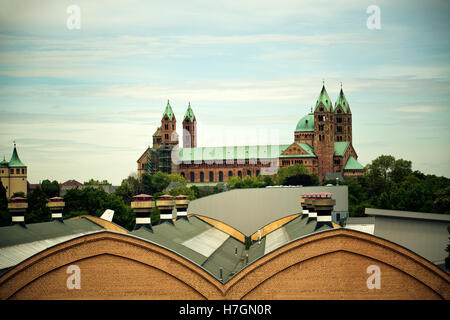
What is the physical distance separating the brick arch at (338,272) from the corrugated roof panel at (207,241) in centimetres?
1303

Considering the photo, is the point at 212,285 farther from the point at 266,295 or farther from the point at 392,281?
the point at 392,281

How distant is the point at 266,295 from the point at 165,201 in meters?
29.1

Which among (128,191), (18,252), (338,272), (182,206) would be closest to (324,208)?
(338,272)

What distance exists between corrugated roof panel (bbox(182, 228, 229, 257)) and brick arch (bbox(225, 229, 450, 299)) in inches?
513

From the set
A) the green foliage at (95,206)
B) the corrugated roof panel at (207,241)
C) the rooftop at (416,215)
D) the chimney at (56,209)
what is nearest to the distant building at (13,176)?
the green foliage at (95,206)

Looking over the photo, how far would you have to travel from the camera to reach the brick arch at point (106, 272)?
124 feet

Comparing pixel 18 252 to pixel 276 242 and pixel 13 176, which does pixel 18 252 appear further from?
pixel 13 176

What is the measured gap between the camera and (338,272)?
124 feet

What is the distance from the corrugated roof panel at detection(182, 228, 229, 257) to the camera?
169 feet

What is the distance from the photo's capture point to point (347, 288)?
1464 inches

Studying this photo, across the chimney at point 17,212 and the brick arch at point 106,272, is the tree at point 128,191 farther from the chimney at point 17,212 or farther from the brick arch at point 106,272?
the brick arch at point 106,272

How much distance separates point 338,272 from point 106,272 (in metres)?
14.0
